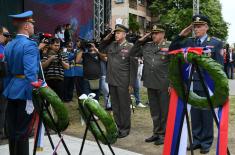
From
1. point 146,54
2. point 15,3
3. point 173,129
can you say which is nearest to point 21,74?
point 173,129

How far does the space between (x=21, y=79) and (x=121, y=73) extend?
264cm

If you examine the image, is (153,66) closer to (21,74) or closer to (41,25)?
(21,74)

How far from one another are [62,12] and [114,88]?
8.71 metres

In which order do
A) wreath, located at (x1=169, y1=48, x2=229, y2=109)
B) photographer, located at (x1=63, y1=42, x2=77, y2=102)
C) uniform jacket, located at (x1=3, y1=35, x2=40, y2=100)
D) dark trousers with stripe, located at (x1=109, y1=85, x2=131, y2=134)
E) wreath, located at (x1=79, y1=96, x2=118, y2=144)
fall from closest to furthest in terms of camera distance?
1. wreath, located at (x1=169, y1=48, x2=229, y2=109)
2. wreath, located at (x1=79, y1=96, x2=118, y2=144)
3. uniform jacket, located at (x1=3, y1=35, x2=40, y2=100)
4. dark trousers with stripe, located at (x1=109, y1=85, x2=131, y2=134)
5. photographer, located at (x1=63, y1=42, x2=77, y2=102)

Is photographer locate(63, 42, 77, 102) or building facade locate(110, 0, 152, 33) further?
building facade locate(110, 0, 152, 33)

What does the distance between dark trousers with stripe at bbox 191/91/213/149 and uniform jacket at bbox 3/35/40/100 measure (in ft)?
8.68

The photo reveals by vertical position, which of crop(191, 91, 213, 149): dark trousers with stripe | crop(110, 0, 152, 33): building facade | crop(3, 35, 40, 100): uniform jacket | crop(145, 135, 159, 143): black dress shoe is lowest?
crop(145, 135, 159, 143): black dress shoe

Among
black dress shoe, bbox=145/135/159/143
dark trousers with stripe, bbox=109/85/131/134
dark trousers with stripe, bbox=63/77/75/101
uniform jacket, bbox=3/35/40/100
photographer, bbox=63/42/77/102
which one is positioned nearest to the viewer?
uniform jacket, bbox=3/35/40/100

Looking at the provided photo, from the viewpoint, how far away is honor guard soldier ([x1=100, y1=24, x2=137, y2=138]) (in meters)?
7.43

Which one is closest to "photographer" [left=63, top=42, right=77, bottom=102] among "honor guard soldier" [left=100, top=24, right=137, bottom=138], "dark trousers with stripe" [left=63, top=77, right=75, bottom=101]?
"dark trousers with stripe" [left=63, top=77, right=75, bottom=101]

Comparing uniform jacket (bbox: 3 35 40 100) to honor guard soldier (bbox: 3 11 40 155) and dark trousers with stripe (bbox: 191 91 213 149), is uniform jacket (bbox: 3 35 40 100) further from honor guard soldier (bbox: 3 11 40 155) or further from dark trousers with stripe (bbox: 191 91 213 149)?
dark trousers with stripe (bbox: 191 91 213 149)

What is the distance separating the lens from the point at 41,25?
50.3ft

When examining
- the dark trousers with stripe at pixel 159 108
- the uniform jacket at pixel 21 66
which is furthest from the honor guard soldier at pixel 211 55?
the uniform jacket at pixel 21 66

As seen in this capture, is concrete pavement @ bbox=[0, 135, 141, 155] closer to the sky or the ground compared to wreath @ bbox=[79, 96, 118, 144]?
closer to the ground
